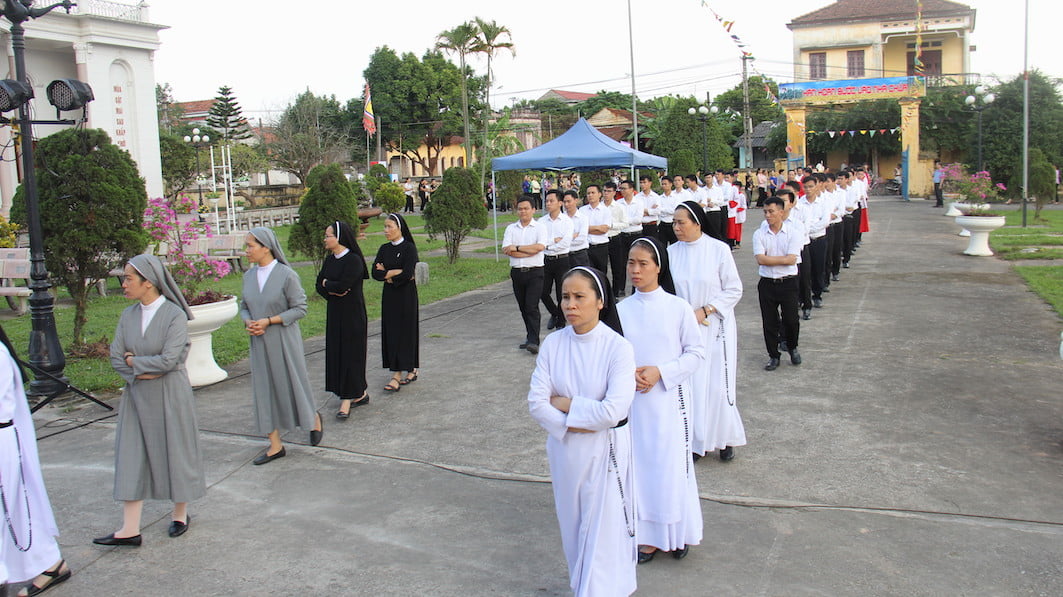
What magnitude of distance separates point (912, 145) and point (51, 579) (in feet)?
136

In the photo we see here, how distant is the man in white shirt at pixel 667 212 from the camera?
15.2 m

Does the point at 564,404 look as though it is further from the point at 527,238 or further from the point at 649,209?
the point at 649,209

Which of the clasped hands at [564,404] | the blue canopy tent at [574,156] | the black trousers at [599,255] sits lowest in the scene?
the clasped hands at [564,404]

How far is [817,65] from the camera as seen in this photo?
1847 inches

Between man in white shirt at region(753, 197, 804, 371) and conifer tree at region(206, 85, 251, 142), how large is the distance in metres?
50.6

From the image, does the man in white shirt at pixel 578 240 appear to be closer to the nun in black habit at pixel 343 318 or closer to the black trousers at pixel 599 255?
the black trousers at pixel 599 255

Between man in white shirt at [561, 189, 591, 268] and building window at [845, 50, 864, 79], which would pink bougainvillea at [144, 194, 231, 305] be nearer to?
man in white shirt at [561, 189, 591, 268]

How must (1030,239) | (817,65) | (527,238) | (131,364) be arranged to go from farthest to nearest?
A: (817,65), (1030,239), (527,238), (131,364)

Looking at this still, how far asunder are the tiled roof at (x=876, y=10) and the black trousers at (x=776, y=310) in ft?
140

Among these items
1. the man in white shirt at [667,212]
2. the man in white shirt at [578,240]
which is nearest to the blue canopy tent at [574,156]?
the man in white shirt at [667,212]

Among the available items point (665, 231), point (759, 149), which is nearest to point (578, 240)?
point (665, 231)

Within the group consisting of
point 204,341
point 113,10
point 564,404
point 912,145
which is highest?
point 113,10

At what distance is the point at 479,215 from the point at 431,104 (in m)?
38.7

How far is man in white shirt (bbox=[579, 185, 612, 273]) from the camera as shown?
12.1 metres
